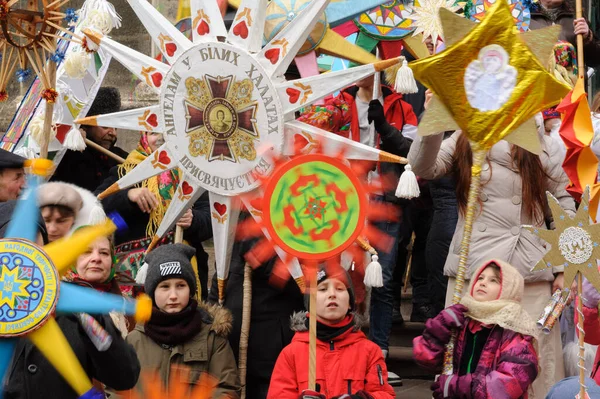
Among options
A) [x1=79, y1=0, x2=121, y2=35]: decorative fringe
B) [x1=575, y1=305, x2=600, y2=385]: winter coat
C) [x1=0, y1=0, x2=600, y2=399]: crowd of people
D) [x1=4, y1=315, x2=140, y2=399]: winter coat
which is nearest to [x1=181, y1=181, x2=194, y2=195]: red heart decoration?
[x1=0, y1=0, x2=600, y2=399]: crowd of people

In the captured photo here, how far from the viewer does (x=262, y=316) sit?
6055mm

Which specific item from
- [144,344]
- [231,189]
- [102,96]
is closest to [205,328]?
[144,344]

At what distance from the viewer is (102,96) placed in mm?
7918

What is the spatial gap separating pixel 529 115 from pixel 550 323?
921mm

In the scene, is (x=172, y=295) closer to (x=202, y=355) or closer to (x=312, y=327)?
(x=202, y=355)

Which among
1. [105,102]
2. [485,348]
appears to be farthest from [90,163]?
[485,348]

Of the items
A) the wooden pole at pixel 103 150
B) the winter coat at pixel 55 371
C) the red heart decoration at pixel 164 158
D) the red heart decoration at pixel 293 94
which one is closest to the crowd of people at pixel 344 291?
the winter coat at pixel 55 371

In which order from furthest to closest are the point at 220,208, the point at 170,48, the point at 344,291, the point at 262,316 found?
the point at 262,316 → the point at 170,48 → the point at 220,208 → the point at 344,291

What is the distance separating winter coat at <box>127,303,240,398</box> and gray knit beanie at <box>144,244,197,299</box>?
193 mm

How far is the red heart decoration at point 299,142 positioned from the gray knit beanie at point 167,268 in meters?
0.79

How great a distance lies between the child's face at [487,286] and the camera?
5.22 metres

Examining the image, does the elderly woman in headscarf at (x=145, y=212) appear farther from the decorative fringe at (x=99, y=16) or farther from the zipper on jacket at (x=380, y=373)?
the zipper on jacket at (x=380, y=373)

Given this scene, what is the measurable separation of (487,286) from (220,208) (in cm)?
142

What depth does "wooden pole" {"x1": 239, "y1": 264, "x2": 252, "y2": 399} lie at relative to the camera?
19.6 ft
